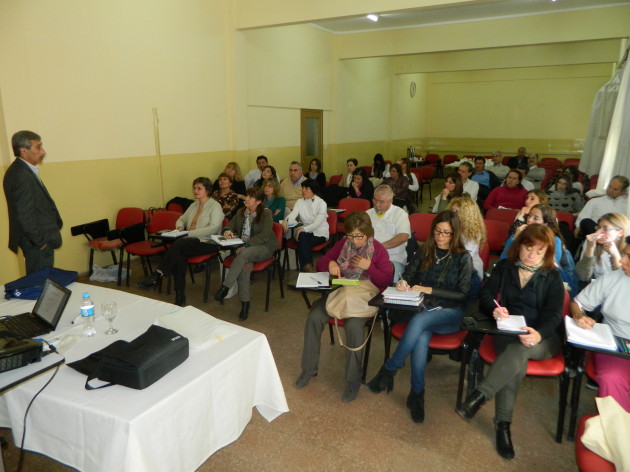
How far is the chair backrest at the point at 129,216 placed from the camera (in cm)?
575

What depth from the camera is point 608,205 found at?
4.85m

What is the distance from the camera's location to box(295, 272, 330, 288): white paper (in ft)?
10.5

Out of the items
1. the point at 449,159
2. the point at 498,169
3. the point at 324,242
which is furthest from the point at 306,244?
the point at 449,159

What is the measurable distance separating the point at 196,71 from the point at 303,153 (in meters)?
3.63

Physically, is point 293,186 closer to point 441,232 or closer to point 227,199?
point 227,199

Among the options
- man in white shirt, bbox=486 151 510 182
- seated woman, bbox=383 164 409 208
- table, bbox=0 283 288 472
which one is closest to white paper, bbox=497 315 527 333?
table, bbox=0 283 288 472

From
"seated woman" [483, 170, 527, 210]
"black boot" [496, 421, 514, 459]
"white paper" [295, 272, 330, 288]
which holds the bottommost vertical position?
"black boot" [496, 421, 514, 459]

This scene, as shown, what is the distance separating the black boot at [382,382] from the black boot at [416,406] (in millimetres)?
194

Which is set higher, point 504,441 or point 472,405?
point 472,405

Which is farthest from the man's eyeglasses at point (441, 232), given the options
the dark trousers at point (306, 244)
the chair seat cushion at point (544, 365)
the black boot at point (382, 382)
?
the dark trousers at point (306, 244)

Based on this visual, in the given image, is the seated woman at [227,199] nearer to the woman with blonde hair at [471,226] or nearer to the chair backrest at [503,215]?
the woman with blonde hair at [471,226]

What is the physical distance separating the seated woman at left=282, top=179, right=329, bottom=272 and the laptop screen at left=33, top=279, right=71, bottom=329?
2.80 metres

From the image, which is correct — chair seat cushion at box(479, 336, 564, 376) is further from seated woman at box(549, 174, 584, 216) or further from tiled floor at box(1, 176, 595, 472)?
seated woman at box(549, 174, 584, 216)

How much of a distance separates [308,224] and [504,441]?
133 inches
